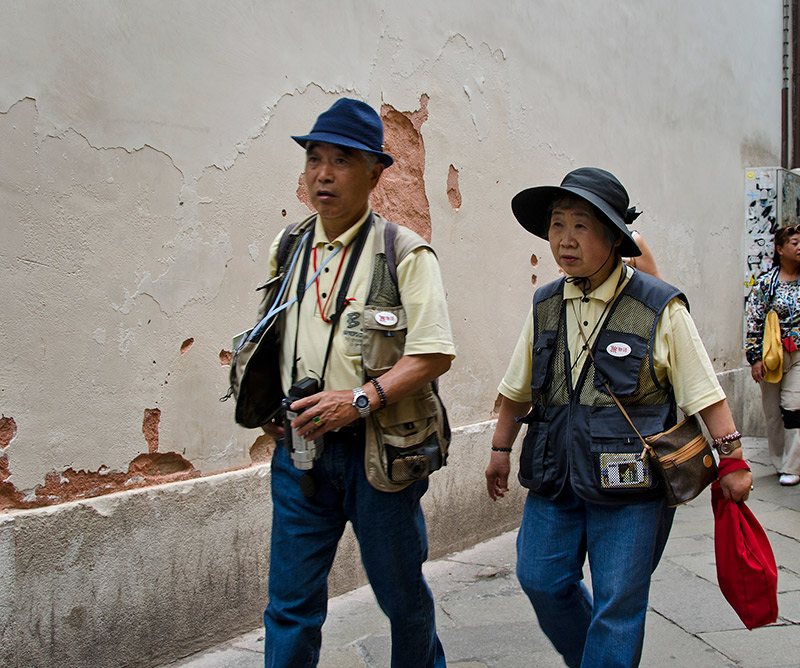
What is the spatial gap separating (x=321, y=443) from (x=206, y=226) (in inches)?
56.8

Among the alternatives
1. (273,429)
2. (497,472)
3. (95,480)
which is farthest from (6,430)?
(497,472)

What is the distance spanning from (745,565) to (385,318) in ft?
4.12

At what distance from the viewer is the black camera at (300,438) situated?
223 cm

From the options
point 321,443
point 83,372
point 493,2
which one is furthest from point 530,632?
point 493,2

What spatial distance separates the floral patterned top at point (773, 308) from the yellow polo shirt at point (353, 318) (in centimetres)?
427

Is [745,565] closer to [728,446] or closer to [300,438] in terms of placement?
[728,446]

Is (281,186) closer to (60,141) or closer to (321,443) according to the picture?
(60,141)

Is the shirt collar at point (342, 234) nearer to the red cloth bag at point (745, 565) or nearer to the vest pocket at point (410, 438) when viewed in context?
the vest pocket at point (410, 438)

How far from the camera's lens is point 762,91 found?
9312 mm

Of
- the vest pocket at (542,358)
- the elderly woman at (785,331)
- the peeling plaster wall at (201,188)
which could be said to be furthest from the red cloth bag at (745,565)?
the elderly woman at (785,331)

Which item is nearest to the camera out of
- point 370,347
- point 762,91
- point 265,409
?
point 370,347

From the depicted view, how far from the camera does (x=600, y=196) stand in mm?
2430

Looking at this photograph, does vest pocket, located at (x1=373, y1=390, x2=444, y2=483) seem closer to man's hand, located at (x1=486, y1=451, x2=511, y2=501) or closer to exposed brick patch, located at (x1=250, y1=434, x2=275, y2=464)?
man's hand, located at (x1=486, y1=451, x2=511, y2=501)

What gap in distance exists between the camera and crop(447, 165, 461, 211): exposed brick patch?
4.69 metres
